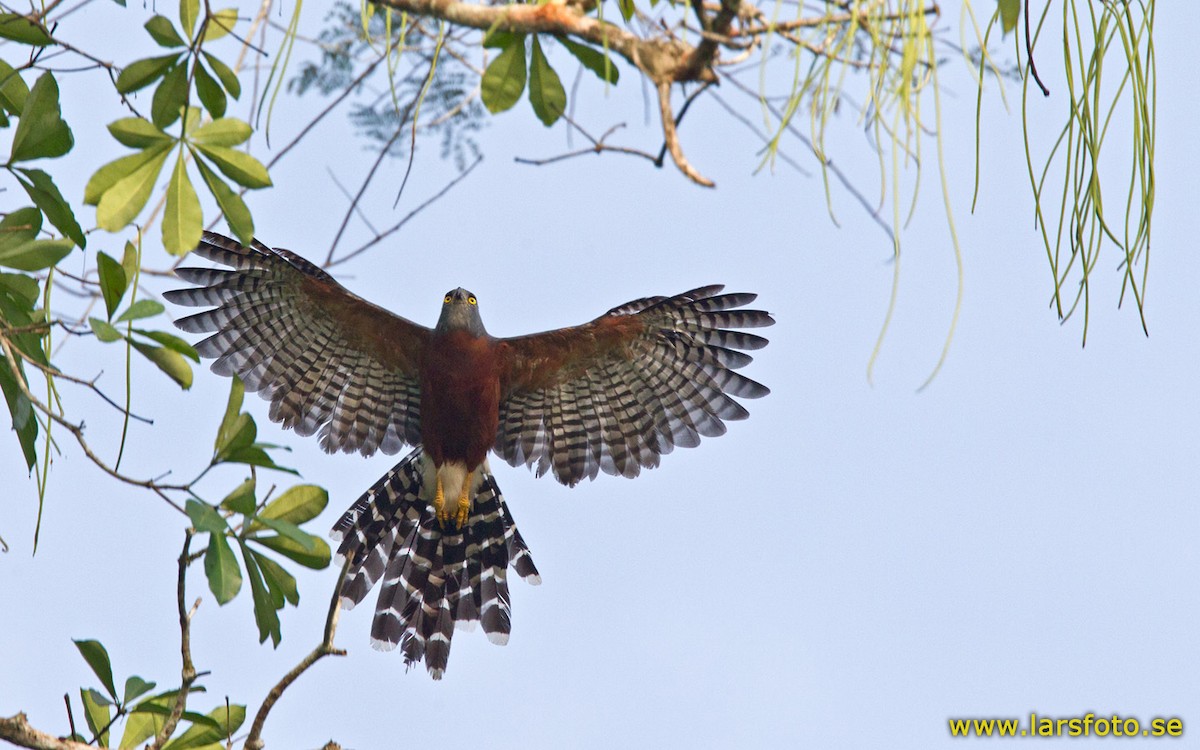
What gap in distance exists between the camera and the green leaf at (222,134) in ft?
8.54

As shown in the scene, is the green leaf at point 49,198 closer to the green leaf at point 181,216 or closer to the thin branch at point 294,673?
the green leaf at point 181,216

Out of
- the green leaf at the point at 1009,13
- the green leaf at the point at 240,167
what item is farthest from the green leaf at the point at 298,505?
the green leaf at the point at 1009,13

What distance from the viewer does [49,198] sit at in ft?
9.43

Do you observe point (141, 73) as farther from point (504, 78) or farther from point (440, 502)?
point (440, 502)

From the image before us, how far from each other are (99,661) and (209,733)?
0.36 meters

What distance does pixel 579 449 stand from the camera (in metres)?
6.12

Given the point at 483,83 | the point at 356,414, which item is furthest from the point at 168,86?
the point at 356,414

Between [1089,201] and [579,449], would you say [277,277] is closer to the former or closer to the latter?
[579,449]

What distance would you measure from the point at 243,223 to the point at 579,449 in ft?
11.5

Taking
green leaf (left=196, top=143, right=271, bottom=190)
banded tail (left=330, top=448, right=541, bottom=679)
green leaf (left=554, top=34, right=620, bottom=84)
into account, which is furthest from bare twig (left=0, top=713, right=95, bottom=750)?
banded tail (left=330, top=448, right=541, bottom=679)

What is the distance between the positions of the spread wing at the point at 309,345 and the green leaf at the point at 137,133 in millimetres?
2892

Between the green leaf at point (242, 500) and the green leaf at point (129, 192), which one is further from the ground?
the green leaf at point (129, 192)

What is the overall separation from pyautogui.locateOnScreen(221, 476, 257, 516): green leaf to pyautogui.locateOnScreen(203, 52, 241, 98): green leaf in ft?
3.05

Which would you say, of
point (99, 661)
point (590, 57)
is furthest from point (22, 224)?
point (590, 57)
